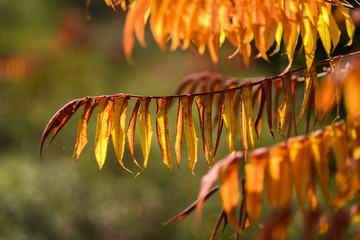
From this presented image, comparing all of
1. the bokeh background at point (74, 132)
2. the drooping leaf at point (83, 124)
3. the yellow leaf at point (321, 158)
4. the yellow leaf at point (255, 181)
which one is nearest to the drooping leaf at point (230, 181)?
the yellow leaf at point (255, 181)

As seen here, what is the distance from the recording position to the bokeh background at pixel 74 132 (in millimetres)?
2779

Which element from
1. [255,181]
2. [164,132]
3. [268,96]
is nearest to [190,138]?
[164,132]

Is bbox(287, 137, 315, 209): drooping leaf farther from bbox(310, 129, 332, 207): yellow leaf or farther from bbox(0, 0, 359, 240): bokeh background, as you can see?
bbox(0, 0, 359, 240): bokeh background

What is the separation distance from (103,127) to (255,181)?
0.36 meters

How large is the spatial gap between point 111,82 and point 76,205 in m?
2.59

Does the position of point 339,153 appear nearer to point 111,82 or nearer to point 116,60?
point 111,82

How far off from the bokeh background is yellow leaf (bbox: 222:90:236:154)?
0.48 metres

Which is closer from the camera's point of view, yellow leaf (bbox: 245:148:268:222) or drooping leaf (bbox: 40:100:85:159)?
yellow leaf (bbox: 245:148:268:222)

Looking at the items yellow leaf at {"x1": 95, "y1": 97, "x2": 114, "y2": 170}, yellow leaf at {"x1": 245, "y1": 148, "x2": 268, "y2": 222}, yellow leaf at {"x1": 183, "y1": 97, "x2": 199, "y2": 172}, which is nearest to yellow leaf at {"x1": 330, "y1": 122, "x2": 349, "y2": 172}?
yellow leaf at {"x1": 245, "y1": 148, "x2": 268, "y2": 222}

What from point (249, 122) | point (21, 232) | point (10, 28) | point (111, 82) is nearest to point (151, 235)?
point (21, 232)

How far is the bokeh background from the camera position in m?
2.78

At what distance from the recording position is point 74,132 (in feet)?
13.4

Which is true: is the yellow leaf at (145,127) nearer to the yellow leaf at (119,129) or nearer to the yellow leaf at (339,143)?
the yellow leaf at (119,129)

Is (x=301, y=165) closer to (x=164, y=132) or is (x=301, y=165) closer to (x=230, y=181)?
(x=230, y=181)
